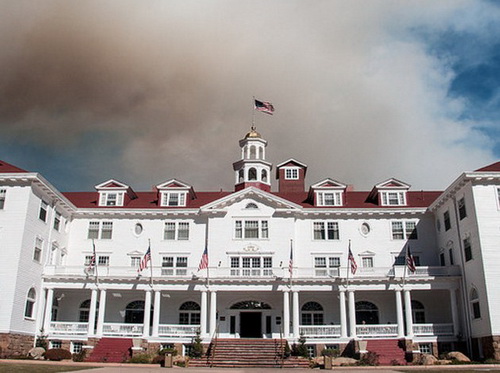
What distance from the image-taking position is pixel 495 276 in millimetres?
33656

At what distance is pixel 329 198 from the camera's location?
45.2 m

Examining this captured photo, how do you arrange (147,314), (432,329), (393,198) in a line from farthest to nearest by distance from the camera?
1. (393,198)
2. (147,314)
3. (432,329)

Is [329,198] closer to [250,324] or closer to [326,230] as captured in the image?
[326,230]

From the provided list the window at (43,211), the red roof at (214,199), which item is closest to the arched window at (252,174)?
the red roof at (214,199)

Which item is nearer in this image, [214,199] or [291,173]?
[214,199]

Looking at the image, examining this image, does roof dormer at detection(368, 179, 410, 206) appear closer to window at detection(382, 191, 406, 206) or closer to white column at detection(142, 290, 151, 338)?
window at detection(382, 191, 406, 206)

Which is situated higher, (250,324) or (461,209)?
(461,209)

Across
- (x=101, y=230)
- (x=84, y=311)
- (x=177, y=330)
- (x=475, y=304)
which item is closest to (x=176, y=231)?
(x=101, y=230)

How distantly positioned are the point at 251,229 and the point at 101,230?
12.6m

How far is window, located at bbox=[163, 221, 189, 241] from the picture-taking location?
4416cm

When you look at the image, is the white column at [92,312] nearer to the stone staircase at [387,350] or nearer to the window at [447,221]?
the stone staircase at [387,350]

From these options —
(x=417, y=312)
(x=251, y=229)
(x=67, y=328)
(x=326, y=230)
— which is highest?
(x=326, y=230)

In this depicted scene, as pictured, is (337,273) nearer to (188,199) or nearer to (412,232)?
(412,232)

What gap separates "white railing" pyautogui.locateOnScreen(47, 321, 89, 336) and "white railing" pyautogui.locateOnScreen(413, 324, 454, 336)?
23245 mm
